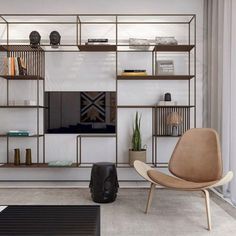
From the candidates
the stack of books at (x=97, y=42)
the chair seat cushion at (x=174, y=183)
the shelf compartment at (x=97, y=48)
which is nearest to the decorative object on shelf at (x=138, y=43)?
the shelf compartment at (x=97, y=48)

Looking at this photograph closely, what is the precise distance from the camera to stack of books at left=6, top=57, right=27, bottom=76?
421cm

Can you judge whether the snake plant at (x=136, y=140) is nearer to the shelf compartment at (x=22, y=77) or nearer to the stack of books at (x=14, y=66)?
the shelf compartment at (x=22, y=77)

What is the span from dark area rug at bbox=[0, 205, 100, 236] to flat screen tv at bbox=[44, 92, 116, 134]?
2.54 m

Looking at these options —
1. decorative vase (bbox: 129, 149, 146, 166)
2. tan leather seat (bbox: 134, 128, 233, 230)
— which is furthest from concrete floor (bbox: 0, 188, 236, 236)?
decorative vase (bbox: 129, 149, 146, 166)

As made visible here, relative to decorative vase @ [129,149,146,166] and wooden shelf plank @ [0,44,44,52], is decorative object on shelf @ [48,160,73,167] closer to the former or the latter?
decorative vase @ [129,149,146,166]

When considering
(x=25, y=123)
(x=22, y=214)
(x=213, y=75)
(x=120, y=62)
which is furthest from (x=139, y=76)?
(x=22, y=214)

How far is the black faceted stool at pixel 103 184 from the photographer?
345 centimetres

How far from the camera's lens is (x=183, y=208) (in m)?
3.25

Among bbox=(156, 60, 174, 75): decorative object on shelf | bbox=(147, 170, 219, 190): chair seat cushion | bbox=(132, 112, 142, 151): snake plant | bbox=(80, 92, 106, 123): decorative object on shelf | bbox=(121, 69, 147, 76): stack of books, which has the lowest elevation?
bbox=(147, 170, 219, 190): chair seat cushion

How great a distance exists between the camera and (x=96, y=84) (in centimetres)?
448

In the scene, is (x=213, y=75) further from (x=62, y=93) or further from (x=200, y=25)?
(x=62, y=93)

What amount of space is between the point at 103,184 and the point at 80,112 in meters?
1.34

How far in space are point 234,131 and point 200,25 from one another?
1.82 meters

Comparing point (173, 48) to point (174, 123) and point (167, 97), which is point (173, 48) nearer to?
point (167, 97)
